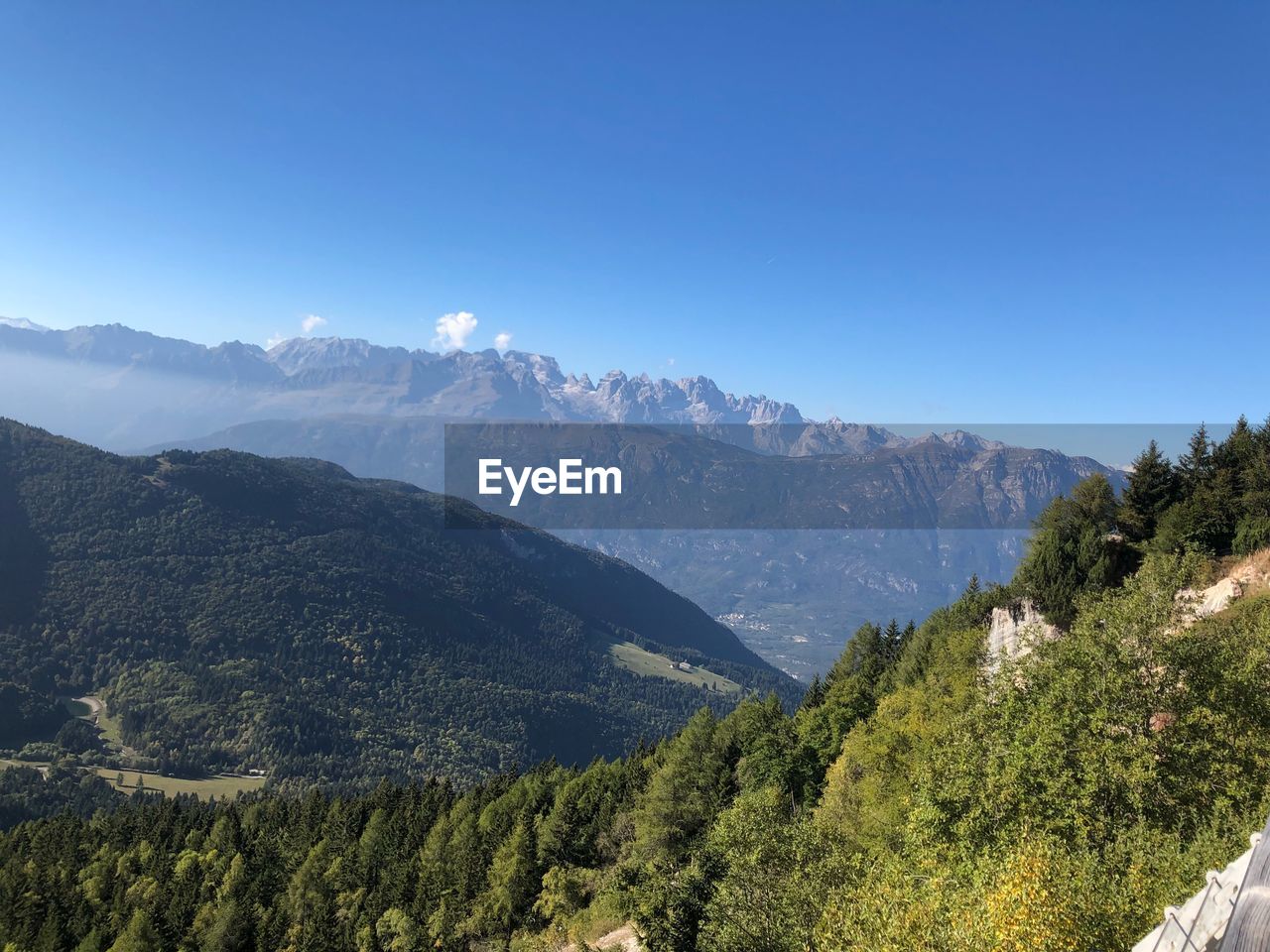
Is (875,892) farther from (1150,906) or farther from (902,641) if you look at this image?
(902,641)

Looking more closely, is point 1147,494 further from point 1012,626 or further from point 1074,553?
point 1012,626

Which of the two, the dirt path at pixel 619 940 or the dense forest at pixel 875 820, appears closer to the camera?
the dense forest at pixel 875 820

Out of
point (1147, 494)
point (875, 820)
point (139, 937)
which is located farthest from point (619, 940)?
point (139, 937)

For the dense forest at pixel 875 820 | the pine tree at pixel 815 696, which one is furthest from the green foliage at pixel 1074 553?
the pine tree at pixel 815 696

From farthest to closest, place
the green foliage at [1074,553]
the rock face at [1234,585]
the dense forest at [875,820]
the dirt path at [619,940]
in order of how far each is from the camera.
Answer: the green foliage at [1074,553] < the dirt path at [619,940] < the rock face at [1234,585] < the dense forest at [875,820]

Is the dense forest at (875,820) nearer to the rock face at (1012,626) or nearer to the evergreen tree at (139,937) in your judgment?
the evergreen tree at (139,937)

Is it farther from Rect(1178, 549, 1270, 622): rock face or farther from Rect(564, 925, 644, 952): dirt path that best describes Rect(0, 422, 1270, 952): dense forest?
Rect(1178, 549, 1270, 622): rock face
